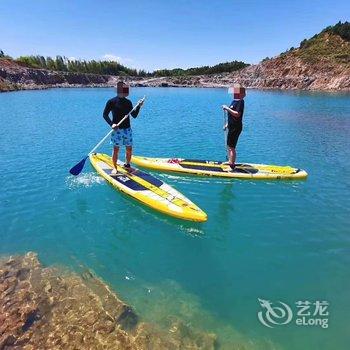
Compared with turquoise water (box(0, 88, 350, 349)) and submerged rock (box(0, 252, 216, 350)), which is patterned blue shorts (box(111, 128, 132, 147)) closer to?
turquoise water (box(0, 88, 350, 349))

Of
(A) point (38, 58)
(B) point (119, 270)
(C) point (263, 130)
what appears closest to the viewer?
(B) point (119, 270)

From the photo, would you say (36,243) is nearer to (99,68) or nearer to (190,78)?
(190,78)

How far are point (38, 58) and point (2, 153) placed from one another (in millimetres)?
116028

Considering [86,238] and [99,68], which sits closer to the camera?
[86,238]

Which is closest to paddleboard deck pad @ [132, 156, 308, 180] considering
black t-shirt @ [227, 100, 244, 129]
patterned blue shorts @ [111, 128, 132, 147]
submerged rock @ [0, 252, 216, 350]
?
black t-shirt @ [227, 100, 244, 129]

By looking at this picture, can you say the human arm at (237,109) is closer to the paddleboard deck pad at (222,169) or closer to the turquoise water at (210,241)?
the paddleboard deck pad at (222,169)

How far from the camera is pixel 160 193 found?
445 inches

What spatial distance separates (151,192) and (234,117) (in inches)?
185

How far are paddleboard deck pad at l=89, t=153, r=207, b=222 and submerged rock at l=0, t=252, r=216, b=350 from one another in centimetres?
333

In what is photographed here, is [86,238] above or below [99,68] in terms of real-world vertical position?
above

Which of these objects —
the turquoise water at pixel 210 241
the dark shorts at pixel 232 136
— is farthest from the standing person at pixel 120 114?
the dark shorts at pixel 232 136

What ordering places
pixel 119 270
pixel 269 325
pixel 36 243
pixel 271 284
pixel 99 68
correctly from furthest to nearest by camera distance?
pixel 99 68 → pixel 36 243 → pixel 119 270 → pixel 271 284 → pixel 269 325

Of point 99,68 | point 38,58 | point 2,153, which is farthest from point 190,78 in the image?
point 2,153

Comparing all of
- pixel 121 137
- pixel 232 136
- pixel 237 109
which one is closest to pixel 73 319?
pixel 121 137
